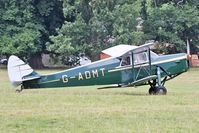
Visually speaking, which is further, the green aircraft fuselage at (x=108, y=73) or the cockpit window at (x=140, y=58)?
the cockpit window at (x=140, y=58)

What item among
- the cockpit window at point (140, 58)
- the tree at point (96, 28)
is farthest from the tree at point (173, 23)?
the cockpit window at point (140, 58)

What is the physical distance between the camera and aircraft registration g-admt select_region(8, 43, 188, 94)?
54.5 ft

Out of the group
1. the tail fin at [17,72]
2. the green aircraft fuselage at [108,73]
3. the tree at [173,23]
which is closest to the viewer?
the tail fin at [17,72]

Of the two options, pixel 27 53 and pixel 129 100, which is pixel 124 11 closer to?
pixel 27 53

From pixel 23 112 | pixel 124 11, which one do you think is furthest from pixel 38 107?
pixel 124 11

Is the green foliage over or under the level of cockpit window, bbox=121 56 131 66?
over

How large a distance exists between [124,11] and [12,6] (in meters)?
11.9

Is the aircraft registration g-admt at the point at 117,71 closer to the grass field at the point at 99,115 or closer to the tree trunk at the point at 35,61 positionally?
the grass field at the point at 99,115

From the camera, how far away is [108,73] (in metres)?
17.0

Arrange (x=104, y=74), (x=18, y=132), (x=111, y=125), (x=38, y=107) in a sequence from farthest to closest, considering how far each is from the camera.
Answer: (x=104, y=74) < (x=38, y=107) < (x=111, y=125) < (x=18, y=132)

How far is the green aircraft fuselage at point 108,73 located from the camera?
1678 cm

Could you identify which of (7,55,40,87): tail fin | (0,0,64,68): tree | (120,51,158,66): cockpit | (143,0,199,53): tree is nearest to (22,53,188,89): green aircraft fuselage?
(120,51,158,66): cockpit

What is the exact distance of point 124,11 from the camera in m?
43.5

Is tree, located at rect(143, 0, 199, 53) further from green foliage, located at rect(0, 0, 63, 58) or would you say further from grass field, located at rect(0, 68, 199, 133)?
grass field, located at rect(0, 68, 199, 133)
